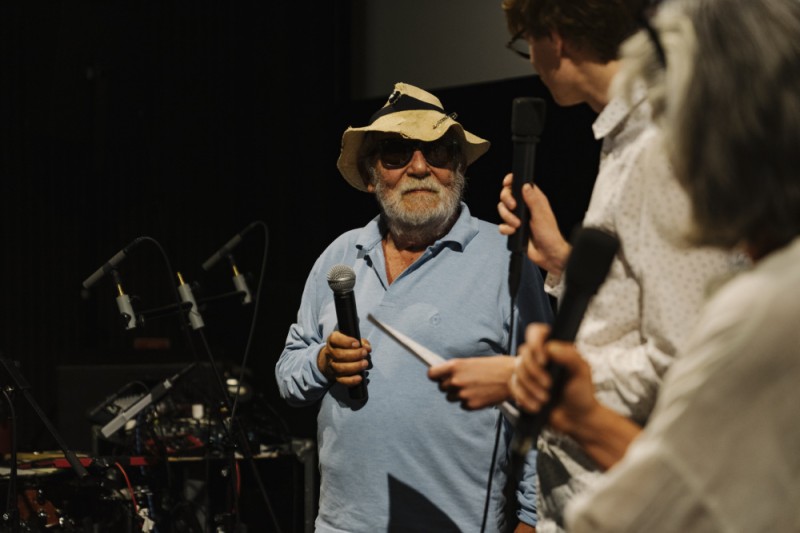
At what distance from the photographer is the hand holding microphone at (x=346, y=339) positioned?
2.55 m

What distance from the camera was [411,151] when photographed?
122 inches

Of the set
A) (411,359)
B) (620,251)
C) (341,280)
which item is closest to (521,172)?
(620,251)

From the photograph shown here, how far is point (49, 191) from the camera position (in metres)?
6.22

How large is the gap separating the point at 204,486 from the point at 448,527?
82.1 inches

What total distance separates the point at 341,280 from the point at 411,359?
1.03ft

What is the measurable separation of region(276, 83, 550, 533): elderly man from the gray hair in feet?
4.43

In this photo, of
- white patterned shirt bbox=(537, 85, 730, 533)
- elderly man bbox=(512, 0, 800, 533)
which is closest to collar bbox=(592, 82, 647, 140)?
white patterned shirt bbox=(537, 85, 730, 533)

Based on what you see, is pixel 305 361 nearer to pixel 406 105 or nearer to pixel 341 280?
pixel 341 280

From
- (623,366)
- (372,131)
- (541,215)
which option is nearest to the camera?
(623,366)

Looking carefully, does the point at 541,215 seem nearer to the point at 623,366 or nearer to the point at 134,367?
the point at 623,366

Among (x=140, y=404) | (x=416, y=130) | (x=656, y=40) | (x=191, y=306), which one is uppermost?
(x=656, y=40)

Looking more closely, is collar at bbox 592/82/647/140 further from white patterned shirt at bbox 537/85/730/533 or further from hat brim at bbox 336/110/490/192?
hat brim at bbox 336/110/490/192

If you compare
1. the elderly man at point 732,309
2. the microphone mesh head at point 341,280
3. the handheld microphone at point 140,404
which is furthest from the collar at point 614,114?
the handheld microphone at point 140,404

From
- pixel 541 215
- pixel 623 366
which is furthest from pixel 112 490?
pixel 623 366
